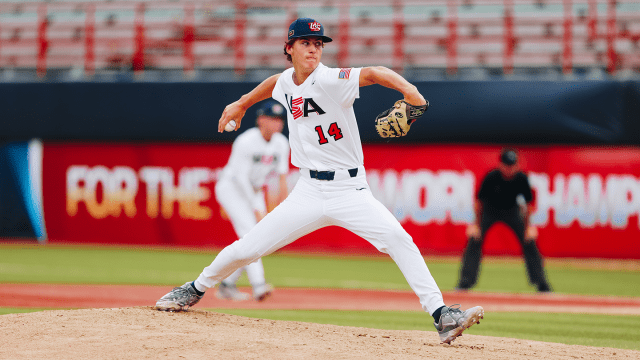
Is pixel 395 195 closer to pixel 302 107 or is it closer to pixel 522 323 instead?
pixel 522 323

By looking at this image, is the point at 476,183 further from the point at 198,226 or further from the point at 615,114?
the point at 198,226

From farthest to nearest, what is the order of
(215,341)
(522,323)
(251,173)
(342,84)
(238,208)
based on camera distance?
(251,173) → (238,208) → (522,323) → (342,84) → (215,341)

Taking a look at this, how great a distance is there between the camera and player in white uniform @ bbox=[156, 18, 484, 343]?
4629mm

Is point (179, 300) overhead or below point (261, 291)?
overhead

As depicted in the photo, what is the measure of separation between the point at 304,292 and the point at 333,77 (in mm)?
5006

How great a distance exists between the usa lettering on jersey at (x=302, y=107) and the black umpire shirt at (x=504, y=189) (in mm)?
5312

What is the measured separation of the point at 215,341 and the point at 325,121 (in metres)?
1.55

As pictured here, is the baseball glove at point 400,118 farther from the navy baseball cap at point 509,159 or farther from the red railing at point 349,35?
the red railing at point 349,35

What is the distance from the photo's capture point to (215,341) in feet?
14.5

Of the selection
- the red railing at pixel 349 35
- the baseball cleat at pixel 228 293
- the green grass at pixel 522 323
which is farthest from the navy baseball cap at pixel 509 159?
the red railing at pixel 349 35

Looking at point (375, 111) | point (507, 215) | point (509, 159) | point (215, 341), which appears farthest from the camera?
point (375, 111)

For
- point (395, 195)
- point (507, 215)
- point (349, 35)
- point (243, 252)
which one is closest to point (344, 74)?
point (243, 252)

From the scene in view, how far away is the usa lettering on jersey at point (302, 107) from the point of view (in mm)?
4699

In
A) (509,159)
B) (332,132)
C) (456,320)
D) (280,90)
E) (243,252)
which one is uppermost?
(280,90)
